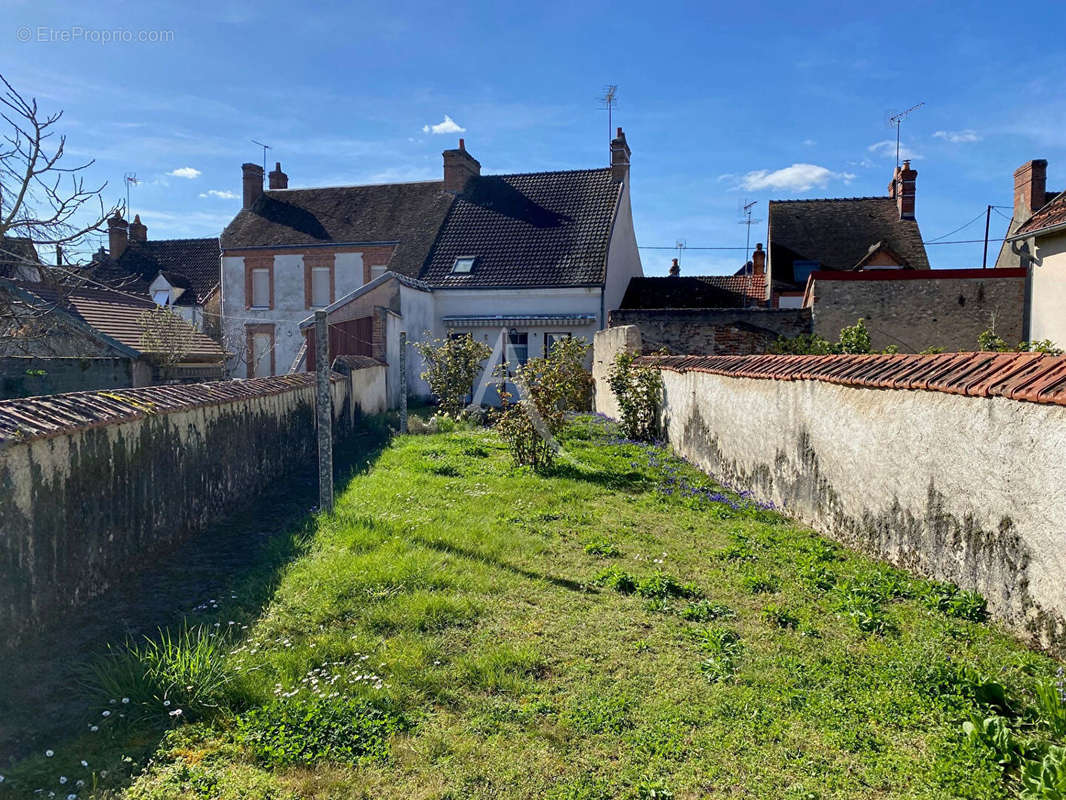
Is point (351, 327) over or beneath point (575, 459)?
over

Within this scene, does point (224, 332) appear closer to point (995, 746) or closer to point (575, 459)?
point (575, 459)

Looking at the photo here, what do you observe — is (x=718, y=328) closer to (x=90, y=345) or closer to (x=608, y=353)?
(x=608, y=353)

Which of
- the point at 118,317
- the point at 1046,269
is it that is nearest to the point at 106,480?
the point at 118,317

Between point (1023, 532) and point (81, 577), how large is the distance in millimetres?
5868

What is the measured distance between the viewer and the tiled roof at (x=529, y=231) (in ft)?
69.5

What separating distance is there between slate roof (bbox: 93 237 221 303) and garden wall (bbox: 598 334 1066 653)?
29858 mm

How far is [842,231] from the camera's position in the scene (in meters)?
26.1

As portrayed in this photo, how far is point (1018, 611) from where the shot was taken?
388 cm

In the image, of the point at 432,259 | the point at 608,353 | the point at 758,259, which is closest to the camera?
the point at 608,353

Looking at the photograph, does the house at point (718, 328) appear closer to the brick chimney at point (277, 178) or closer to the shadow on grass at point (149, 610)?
the shadow on grass at point (149, 610)

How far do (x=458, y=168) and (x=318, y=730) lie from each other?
23.9 meters

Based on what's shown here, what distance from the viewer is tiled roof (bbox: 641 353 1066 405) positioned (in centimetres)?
390

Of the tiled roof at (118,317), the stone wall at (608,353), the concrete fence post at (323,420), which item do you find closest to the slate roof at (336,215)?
the tiled roof at (118,317)

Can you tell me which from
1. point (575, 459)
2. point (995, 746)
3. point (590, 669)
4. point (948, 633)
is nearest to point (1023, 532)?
point (948, 633)
